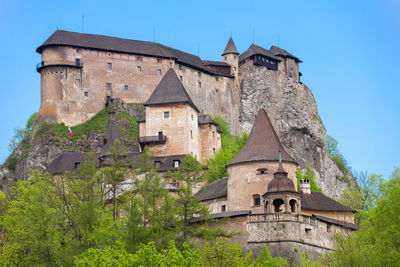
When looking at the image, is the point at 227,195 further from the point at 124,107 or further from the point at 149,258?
the point at 124,107

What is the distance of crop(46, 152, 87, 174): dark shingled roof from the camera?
82.3 meters

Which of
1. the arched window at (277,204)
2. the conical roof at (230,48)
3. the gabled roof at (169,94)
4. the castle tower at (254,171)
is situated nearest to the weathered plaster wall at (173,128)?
the gabled roof at (169,94)

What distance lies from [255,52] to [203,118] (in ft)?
92.8

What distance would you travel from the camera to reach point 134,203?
5231cm

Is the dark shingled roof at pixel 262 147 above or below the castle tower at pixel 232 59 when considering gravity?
below

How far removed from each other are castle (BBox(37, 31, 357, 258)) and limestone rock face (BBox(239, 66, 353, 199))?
136 centimetres

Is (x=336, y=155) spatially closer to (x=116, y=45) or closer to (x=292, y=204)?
(x=116, y=45)

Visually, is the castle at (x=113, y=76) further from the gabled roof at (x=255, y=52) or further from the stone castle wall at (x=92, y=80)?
the gabled roof at (x=255, y=52)

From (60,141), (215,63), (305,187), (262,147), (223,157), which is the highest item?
(215,63)

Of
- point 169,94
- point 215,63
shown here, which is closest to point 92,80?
point 169,94

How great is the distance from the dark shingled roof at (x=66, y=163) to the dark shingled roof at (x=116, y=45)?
21.0m

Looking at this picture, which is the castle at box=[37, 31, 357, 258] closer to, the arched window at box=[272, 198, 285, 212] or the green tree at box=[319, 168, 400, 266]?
the arched window at box=[272, 198, 285, 212]

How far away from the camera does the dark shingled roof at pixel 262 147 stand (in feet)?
198

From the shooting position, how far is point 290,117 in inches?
4476
